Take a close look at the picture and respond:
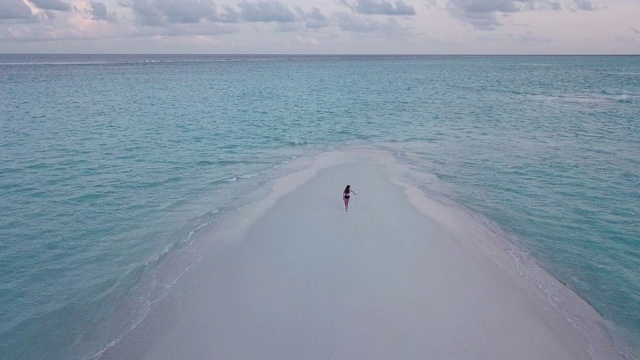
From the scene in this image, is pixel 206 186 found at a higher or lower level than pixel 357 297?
lower

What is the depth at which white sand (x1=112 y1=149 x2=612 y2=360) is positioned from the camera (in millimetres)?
12359

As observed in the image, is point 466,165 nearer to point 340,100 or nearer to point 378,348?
point 378,348

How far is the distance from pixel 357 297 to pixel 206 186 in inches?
624

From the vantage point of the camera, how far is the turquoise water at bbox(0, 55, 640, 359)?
50.1ft

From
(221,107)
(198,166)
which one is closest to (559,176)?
(198,166)

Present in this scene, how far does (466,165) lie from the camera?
31781 millimetres

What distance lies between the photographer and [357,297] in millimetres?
14477

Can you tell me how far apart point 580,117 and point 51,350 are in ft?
185

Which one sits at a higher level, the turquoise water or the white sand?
the white sand

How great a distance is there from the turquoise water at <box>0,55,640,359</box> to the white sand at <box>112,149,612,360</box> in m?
2.00

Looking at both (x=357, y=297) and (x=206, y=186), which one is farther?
(x=206, y=186)

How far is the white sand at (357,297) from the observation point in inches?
487

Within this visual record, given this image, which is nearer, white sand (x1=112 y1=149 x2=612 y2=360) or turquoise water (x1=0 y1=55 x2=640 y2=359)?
white sand (x1=112 y1=149 x2=612 y2=360)

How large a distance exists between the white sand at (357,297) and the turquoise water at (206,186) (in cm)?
200
